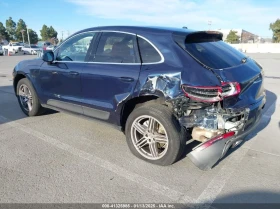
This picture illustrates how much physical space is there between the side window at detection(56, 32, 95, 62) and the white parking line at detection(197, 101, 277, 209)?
258 cm

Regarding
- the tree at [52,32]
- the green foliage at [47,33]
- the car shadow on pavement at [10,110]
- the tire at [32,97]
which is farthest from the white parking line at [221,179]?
the tree at [52,32]

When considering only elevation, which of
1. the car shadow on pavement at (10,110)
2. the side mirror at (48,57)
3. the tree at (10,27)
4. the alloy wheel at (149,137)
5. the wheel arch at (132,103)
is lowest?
the car shadow on pavement at (10,110)

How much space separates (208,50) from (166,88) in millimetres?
770

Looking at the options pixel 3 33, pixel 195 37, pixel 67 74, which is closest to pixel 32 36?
pixel 3 33

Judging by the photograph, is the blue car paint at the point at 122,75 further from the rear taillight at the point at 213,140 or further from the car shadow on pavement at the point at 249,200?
the car shadow on pavement at the point at 249,200

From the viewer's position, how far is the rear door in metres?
3.19

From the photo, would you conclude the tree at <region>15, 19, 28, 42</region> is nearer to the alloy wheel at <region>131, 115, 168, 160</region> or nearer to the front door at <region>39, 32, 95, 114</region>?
the front door at <region>39, 32, 95, 114</region>

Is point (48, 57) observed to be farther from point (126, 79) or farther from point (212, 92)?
point (212, 92)

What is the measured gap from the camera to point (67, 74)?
3896mm

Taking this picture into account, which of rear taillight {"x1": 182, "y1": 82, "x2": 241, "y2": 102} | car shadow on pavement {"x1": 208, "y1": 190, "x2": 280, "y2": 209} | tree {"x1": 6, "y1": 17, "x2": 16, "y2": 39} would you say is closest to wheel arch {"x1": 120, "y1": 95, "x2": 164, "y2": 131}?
rear taillight {"x1": 182, "y1": 82, "x2": 241, "y2": 102}

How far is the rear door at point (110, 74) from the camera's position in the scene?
3188mm

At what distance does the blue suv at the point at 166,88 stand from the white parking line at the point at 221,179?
20cm

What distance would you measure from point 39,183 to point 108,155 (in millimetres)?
989

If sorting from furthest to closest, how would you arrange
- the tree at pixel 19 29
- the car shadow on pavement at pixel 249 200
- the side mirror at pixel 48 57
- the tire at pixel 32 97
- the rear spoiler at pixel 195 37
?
the tree at pixel 19 29 < the tire at pixel 32 97 < the side mirror at pixel 48 57 < the rear spoiler at pixel 195 37 < the car shadow on pavement at pixel 249 200
